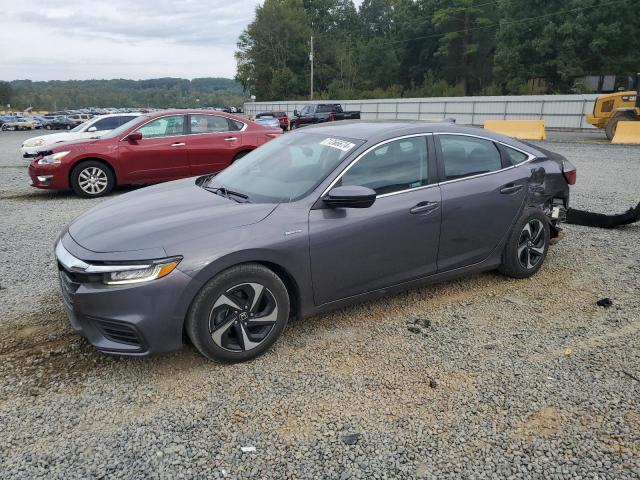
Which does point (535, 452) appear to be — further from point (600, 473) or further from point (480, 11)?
point (480, 11)

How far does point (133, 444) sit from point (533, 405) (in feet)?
7.28

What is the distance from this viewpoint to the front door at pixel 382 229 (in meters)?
3.51

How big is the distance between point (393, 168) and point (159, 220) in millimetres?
1771

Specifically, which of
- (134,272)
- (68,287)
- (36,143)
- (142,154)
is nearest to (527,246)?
(134,272)

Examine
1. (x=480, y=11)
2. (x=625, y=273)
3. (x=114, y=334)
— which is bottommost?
(x=625, y=273)

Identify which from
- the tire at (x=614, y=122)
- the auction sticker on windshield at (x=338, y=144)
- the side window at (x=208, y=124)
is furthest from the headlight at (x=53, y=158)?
the tire at (x=614, y=122)

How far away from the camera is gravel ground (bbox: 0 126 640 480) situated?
2.50 meters

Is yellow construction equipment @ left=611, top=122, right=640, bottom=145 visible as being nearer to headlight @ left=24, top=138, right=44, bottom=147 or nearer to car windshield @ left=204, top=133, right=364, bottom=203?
car windshield @ left=204, top=133, right=364, bottom=203

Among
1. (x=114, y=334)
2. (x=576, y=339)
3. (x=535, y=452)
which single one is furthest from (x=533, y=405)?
(x=114, y=334)

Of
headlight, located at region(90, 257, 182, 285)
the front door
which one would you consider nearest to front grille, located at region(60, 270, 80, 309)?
headlight, located at region(90, 257, 182, 285)

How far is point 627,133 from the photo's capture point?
18.0 meters

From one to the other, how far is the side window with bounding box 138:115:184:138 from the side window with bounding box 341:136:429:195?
650 centimetres

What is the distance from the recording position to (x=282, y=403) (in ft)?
9.69

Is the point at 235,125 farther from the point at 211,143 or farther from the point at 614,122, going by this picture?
the point at 614,122
